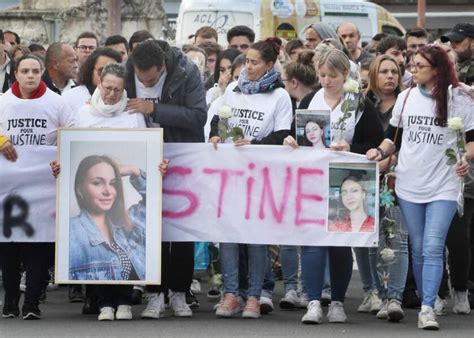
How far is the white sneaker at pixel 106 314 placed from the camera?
1174 centimetres

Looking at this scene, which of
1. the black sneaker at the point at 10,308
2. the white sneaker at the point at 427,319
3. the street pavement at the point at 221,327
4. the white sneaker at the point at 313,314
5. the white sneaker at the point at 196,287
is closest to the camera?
the street pavement at the point at 221,327

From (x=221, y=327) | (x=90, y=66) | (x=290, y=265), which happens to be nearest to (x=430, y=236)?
(x=221, y=327)

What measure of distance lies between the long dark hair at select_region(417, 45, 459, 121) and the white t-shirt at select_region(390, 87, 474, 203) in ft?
0.16

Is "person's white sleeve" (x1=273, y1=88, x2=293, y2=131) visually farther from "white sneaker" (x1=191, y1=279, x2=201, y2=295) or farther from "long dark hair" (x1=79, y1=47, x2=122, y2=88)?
"white sneaker" (x1=191, y1=279, x2=201, y2=295)

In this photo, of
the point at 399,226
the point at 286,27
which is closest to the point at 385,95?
the point at 399,226

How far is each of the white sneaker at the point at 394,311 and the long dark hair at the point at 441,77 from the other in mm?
1336

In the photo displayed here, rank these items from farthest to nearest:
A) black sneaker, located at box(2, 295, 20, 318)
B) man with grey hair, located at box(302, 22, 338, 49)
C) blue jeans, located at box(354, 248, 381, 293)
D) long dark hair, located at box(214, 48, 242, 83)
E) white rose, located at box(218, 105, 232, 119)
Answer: man with grey hair, located at box(302, 22, 338, 49), long dark hair, located at box(214, 48, 242, 83), blue jeans, located at box(354, 248, 381, 293), white rose, located at box(218, 105, 232, 119), black sneaker, located at box(2, 295, 20, 318)

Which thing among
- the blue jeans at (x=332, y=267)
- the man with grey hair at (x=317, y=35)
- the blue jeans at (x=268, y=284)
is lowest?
the blue jeans at (x=268, y=284)

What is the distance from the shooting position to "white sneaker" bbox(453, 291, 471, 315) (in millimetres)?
12523

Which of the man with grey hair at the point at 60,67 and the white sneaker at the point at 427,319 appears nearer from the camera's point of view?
the white sneaker at the point at 427,319

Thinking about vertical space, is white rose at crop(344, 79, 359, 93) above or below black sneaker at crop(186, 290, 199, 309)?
above

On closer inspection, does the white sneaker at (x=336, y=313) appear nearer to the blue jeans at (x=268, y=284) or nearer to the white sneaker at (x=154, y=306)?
the blue jeans at (x=268, y=284)

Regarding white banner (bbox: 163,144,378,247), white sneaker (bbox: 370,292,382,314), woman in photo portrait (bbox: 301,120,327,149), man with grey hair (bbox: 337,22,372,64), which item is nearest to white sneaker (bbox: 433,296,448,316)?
white sneaker (bbox: 370,292,382,314)

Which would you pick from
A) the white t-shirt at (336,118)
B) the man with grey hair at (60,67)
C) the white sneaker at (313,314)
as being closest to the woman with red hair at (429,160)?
the white t-shirt at (336,118)
